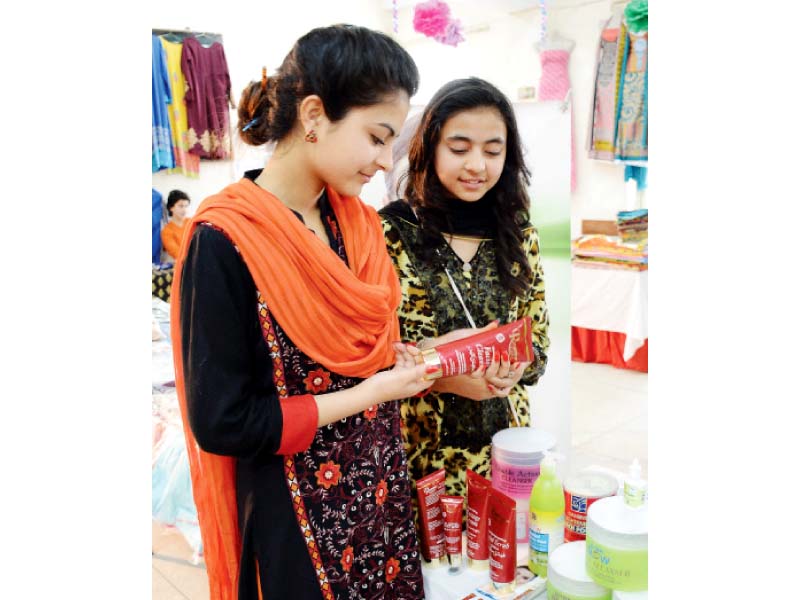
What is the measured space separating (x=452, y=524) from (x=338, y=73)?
72cm

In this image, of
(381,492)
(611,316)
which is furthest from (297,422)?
(611,316)

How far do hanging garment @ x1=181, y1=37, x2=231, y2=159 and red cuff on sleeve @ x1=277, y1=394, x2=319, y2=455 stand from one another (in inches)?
37.5

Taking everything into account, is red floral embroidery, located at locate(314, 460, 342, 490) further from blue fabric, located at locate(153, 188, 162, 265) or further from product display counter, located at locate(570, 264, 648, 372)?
product display counter, located at locate(570, 264, 648, 372)

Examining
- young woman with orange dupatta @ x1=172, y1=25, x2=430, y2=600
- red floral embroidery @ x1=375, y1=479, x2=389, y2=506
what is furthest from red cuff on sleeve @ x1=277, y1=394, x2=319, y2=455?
red floral embroidery @ x1=375, y1=479, x2=389, y2=506

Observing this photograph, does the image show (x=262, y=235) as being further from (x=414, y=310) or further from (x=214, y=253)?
(x=414, y=310)

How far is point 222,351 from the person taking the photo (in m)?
0.81

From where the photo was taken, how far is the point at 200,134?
1.88m

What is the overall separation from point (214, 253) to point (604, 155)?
13.0 ft

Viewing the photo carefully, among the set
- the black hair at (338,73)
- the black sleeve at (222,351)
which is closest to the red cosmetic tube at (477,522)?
the black sleeve at (222,351)

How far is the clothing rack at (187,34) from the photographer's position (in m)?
1.84

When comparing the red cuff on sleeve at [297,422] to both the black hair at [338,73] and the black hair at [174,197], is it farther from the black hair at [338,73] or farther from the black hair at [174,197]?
the black hair at [174,197]

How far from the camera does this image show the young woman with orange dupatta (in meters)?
0.82

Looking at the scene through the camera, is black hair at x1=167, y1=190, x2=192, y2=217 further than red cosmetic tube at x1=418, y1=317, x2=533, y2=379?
Yes
